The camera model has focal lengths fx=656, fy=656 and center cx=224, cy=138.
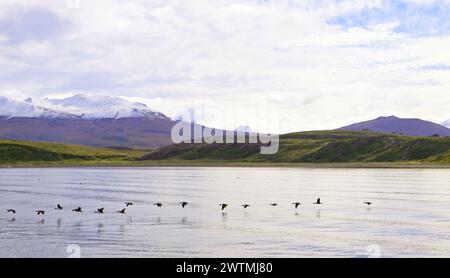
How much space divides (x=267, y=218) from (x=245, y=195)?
32902 mm

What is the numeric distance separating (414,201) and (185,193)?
36.7 metres

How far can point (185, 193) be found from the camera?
346 feet

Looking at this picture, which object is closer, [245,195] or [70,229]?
[70,229]

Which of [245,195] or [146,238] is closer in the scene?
[146,238]

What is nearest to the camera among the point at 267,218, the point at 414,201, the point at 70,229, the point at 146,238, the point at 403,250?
the point at 403,250

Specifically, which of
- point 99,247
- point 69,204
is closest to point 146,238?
point 99,247

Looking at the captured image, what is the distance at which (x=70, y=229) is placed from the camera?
6019cm
